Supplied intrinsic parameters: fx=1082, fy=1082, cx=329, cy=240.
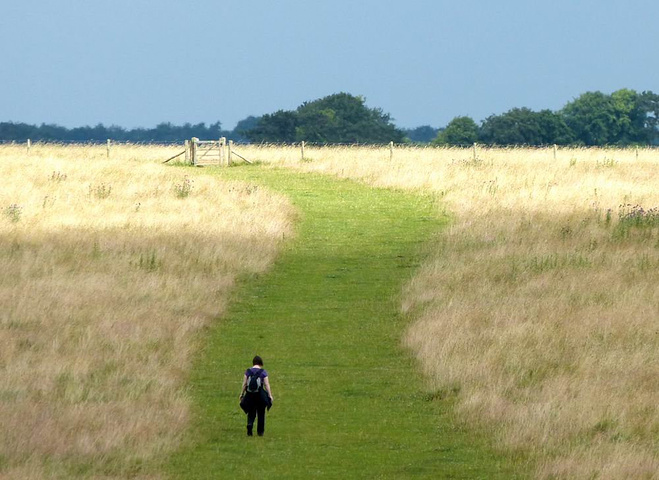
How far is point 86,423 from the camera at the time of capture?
1069 centimetres

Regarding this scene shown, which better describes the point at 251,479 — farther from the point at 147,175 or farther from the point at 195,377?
the point at 147,175

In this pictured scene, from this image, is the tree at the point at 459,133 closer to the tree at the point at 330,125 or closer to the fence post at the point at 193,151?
the tree at the point at 330,125

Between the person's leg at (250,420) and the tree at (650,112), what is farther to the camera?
the tree at (650,112)

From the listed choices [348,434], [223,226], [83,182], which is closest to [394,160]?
[83,182]

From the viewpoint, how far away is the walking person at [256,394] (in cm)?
1045

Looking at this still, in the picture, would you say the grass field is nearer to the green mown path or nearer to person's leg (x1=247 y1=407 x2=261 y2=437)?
the green mown path

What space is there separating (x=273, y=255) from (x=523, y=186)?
14169mm

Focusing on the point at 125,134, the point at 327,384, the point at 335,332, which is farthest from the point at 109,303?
the point at 125,134

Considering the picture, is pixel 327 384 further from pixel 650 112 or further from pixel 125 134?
pixel 125 134

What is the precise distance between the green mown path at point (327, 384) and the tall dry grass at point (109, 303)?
0.46m

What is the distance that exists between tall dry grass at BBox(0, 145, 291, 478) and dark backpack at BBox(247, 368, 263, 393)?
89cm

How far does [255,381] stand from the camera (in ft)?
34.2

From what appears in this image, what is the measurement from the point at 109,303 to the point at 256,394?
7061 mm

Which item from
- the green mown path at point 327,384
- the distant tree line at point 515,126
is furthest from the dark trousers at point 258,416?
the distant tree line at point 515,126
